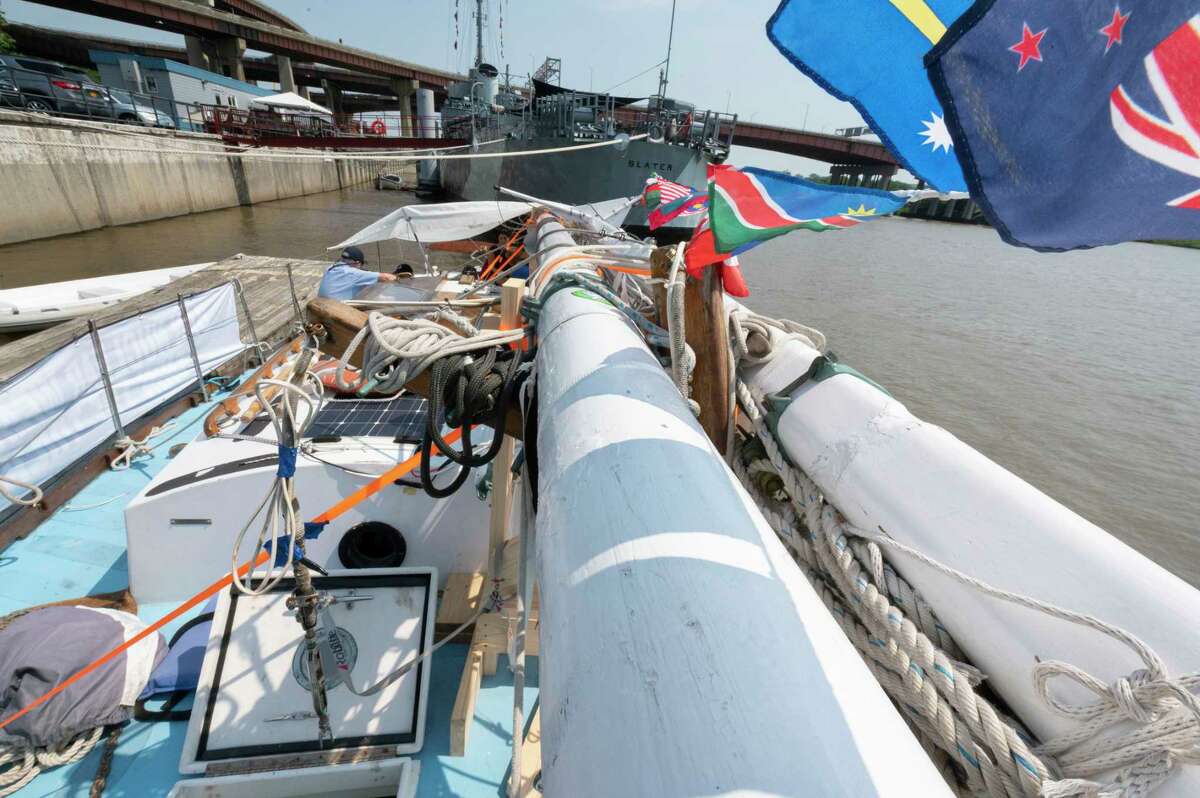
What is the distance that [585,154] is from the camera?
20359 millimetres

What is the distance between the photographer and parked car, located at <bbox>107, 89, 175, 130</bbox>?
68.2ft

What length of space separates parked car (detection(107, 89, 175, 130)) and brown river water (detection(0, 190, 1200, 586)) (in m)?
4.03

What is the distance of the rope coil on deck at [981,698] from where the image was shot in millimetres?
826

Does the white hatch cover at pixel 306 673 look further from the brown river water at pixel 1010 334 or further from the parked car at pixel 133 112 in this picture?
the parked car at pixel 133 112

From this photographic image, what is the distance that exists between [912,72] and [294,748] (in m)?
3.77

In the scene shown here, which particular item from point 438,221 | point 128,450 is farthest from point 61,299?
point 128,450

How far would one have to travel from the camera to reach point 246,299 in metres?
9.40

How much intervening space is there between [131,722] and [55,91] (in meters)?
25.2

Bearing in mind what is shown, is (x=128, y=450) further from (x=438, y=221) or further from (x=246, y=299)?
(x=438, y=221)

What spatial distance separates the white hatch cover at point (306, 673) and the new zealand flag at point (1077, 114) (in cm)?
299

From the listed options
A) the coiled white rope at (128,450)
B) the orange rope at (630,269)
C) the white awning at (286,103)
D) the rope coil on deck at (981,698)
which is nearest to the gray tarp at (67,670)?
the coiled white rope at (128,450)

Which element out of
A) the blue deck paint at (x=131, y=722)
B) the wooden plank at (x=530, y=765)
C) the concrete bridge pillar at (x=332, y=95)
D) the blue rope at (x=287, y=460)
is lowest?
the blue deck paint at (x=131, y=722)

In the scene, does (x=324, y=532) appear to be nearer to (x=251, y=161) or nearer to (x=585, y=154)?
(x=585, y=154)

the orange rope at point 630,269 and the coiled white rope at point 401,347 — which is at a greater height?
the orange rope at point 630,269
